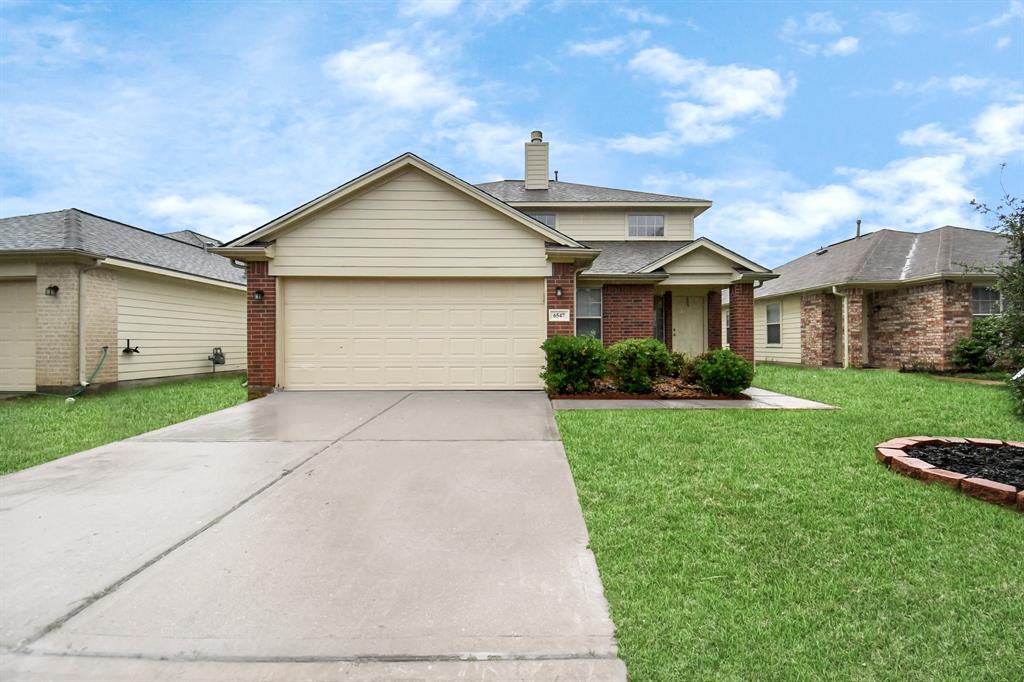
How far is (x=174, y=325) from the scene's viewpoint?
14016mm

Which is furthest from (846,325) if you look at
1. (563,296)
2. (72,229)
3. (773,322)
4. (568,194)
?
(72,229)

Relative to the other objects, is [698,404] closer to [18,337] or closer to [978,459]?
[978,459]

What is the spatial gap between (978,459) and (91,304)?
15834 mm

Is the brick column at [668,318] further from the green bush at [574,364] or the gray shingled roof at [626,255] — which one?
the green bush at [574,364]

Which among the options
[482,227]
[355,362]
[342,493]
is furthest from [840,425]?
[355,362]

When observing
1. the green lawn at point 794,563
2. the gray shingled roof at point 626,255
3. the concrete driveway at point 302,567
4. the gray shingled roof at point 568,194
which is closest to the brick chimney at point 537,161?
the gray shingled roof at point 568,194

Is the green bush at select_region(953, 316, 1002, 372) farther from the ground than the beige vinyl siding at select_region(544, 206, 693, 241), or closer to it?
closer to it

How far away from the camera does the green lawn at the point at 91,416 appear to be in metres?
6.32

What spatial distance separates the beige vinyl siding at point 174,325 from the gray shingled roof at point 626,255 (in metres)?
11.5

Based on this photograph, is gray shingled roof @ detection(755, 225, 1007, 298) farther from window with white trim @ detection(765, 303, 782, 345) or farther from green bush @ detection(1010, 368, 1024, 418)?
green bush @ detection(1010, 368, 1024, 418)

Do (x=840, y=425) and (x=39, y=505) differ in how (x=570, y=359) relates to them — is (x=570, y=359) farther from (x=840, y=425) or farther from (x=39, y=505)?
(x=39, y=505)

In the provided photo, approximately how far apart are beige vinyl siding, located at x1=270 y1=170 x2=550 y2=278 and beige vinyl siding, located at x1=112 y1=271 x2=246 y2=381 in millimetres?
5202

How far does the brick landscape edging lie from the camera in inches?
158

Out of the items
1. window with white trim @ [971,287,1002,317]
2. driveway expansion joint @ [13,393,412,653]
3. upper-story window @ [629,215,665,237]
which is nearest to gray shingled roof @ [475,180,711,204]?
upper-story window @ [629,215,665,237]
